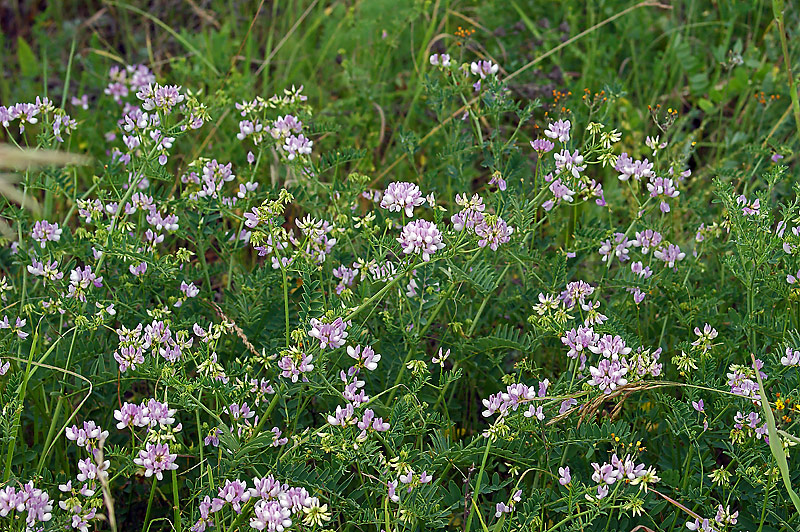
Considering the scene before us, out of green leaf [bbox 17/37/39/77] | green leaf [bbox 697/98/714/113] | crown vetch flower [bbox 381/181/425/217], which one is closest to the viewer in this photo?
crown vetch flower [bbox 381/181/425/217]

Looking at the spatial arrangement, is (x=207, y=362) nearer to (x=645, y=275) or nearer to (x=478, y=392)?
(x=478, y=392)

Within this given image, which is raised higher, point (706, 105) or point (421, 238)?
point (421, 238)

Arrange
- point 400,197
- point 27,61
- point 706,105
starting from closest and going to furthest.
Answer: point 400,197
point 706,105
point 27,61

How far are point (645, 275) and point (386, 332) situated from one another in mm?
717

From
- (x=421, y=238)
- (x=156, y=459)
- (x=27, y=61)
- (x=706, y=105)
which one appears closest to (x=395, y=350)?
(x=421, y=238)

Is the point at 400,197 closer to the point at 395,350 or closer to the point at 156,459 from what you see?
the point at 395,350

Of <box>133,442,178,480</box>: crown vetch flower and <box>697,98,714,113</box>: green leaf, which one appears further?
<box>697,98,714,113</box>: green leaf

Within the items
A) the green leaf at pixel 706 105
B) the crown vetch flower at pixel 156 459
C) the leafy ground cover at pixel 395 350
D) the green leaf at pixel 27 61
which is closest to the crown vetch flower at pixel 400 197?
the leafy ground cover at pixel 395 350

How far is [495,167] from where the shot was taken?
2432 millimetres

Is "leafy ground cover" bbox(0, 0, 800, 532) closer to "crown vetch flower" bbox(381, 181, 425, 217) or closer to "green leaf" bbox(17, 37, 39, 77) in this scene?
"crown vetch flower" bbox(381, 181, 425, 217)

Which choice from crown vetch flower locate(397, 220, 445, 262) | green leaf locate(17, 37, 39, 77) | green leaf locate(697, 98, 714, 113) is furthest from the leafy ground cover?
green leaf locate(17, 37, 39, 77)

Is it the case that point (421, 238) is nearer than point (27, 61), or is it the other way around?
point (421, 238)

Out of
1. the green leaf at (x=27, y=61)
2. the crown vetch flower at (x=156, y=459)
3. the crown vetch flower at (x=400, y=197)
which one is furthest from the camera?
the green leaf at (x=27, y=61)

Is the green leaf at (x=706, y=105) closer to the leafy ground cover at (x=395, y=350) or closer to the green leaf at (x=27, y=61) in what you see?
the leafy ground cover at (x=395, y=350)
